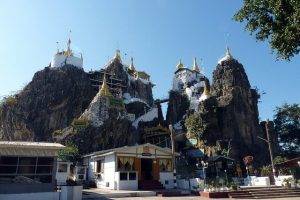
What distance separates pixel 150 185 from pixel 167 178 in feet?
8.61

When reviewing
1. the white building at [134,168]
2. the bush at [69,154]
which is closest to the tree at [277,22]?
the white building at [134,168]

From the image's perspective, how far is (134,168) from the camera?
3219 cm

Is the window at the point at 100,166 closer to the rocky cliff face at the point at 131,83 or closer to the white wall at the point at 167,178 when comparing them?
the white wall at the point at 167,178

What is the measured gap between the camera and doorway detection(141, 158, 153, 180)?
33.4 m

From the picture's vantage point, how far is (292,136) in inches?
2665

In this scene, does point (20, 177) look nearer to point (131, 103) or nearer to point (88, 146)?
point (88, 146)

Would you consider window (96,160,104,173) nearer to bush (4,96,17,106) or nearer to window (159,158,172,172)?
window (159,158,172,172)

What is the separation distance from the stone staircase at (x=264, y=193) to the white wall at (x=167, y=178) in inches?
404

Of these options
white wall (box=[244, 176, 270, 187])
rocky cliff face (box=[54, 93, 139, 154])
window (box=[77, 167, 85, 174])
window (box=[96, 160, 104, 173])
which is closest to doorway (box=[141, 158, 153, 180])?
window (box=[96, 160, 104, 173])

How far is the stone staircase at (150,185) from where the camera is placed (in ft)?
104

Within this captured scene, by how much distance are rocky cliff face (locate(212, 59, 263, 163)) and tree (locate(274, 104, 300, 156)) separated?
30.2 ft

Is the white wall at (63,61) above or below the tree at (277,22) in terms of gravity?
above

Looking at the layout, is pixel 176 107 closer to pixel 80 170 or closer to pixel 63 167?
pixel 80 170

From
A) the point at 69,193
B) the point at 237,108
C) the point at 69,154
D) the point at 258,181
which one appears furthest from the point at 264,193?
the point at 237,108
